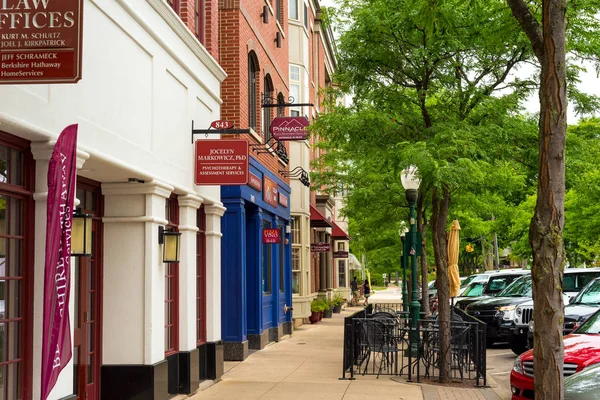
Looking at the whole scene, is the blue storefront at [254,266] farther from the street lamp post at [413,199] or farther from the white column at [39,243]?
the white column at [39,243]

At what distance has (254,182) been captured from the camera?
17.5 meters

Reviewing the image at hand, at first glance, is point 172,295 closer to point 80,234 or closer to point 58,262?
point 80,234

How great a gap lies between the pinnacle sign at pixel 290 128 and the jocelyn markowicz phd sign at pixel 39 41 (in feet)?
39.4

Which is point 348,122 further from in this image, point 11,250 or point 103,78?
point 11,250

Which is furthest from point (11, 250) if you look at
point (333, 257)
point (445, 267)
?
point (333, 257)

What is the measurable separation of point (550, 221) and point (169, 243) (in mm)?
6133

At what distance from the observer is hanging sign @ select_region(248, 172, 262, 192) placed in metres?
17.0

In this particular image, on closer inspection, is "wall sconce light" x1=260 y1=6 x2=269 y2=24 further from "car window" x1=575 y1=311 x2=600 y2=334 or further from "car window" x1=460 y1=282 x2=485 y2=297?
"car window" x1=460 y1=282 x2=485 y2=297

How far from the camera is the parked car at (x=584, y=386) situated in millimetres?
7227

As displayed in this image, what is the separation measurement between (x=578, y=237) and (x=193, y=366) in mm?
28088

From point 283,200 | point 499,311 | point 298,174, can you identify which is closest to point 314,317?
point 298,174

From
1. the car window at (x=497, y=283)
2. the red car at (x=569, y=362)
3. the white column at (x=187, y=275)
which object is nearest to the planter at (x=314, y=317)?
the car window at (x=497, y=283)

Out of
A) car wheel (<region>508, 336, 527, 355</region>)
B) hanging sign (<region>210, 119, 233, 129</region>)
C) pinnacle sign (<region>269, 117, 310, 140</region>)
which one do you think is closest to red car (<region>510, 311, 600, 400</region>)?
hanging sign (<region>210, 119, 233, 129</region>)

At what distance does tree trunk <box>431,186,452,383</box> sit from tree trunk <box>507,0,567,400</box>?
7.73 metres
